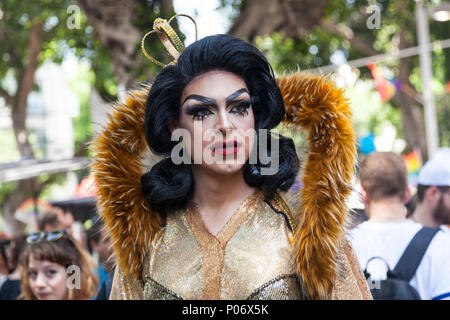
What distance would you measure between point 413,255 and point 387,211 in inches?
13.6

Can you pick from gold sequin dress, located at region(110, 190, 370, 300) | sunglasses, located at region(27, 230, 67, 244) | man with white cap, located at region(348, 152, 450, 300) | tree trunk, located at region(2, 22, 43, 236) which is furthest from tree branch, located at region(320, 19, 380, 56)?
gold sequin dress, located at region(110, 190, 370, 300)

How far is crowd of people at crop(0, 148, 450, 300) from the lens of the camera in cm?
283

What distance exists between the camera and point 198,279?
1.93 meters

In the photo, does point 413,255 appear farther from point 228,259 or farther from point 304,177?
point 228,259

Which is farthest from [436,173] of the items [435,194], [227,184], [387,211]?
[227,184]

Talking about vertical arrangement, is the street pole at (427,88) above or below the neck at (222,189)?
above

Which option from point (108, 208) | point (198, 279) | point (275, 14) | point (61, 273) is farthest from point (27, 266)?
point (275, 14)

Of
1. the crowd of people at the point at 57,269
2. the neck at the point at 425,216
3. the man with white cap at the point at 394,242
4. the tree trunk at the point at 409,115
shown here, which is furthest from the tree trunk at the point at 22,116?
the man with white cap at the point at 394,242

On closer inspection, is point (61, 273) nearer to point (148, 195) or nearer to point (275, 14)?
point (148, 195)

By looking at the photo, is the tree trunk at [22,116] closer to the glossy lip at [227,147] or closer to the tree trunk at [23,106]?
the tree trunk at [23,106]

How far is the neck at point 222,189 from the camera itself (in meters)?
2.04

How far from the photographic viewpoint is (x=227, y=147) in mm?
1914

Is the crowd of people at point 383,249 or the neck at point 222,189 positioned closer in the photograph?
the neck at point 222,189

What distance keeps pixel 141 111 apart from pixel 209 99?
351 mm
